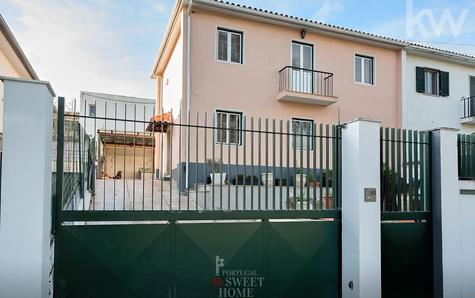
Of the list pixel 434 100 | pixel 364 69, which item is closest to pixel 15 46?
pixel 364 69

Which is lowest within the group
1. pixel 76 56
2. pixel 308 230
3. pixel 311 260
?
pixel 311 260

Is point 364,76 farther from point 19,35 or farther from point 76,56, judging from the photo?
point 19,35

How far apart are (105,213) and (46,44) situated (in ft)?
29.3

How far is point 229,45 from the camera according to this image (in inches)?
481

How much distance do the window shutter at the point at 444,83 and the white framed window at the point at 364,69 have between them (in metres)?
3.83

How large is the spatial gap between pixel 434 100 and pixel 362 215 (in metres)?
13.6

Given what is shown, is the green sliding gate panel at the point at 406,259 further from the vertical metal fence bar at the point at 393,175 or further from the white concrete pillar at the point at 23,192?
the white concrete pillar at the point at 23,192

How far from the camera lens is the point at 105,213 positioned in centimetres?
387

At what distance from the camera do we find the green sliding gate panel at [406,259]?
4.89 metres

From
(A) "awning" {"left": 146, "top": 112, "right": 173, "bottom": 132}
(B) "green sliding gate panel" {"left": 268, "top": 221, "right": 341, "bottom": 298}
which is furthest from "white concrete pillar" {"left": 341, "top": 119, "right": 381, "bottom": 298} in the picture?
(A) "awning" {"left": 146, "top": 112, "right": 173, "bottom": 132}

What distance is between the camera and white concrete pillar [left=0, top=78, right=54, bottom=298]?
3260mm

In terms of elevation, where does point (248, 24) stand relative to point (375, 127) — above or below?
above

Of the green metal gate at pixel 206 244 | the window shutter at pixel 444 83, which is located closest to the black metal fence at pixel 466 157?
the green metal gate at pixel 206 244

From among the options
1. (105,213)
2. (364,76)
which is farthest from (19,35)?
(364,76)
